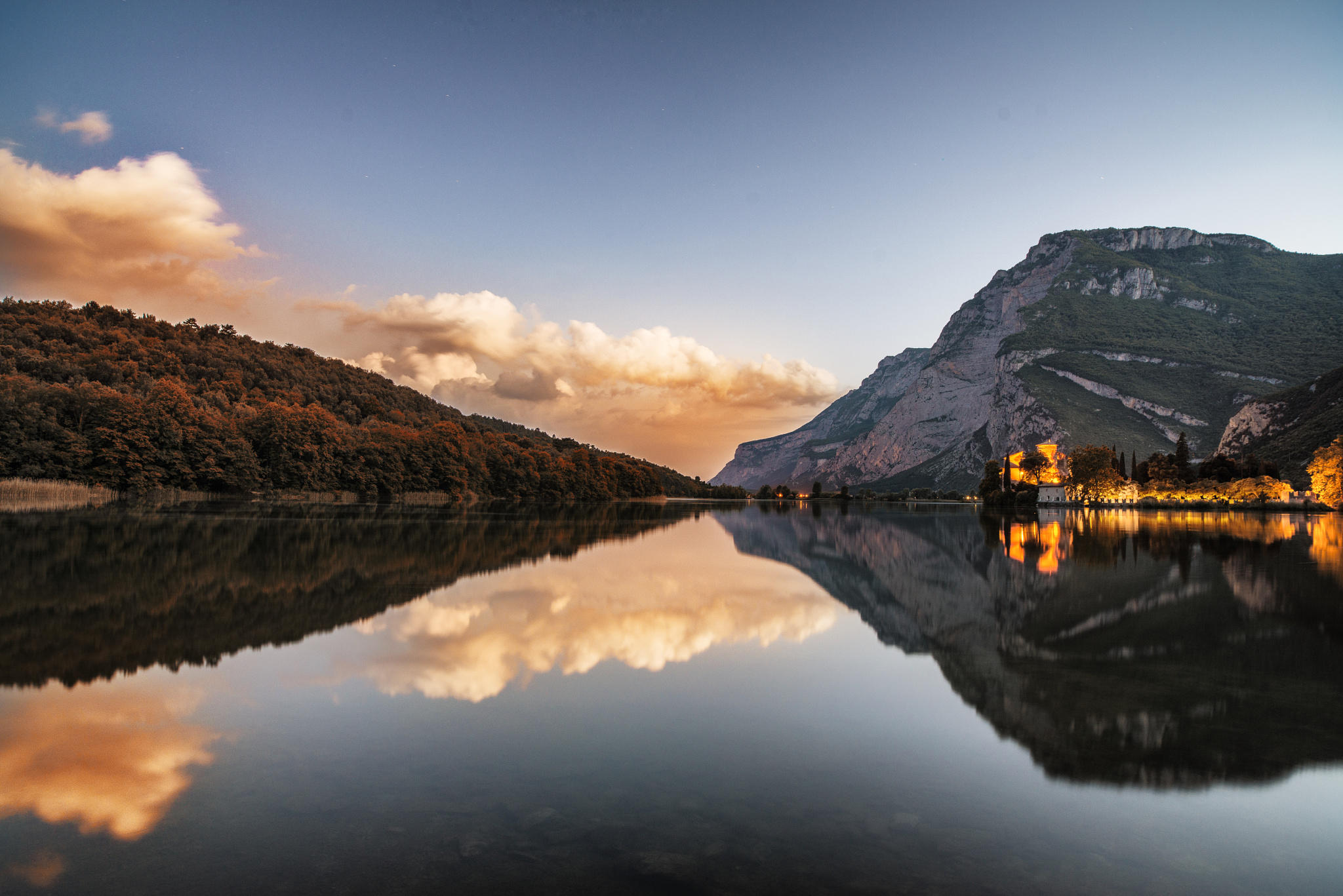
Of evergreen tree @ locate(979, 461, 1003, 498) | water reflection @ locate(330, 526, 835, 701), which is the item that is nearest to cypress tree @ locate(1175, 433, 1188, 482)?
evergreen tree @ locate(979, 461, 1003, 498)

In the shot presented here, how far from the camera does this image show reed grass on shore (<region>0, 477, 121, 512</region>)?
4819 centimetres

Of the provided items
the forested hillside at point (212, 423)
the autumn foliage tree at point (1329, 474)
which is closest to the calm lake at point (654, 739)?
the forested hillside at point (212, 423)

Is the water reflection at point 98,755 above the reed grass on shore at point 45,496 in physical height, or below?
below

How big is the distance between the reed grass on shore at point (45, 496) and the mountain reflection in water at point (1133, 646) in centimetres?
5205

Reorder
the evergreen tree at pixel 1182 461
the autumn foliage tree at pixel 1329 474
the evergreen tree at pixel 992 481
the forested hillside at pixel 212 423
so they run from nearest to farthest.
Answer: the forested hillside at pixel 212 423
the autumn foliage tree at pixel 1329 474
the evergreen tree at pixel 1182 461
the evergreen tree at pixel 992 481

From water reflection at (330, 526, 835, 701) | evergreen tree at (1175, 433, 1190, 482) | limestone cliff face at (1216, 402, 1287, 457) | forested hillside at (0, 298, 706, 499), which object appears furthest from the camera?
limestone cliff face at (1216, 402, 1287, 457)

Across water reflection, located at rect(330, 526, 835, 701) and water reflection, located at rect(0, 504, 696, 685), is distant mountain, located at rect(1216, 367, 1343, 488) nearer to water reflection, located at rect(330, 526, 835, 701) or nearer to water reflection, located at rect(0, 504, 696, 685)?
water reflection, located at rect(330, 526, 835, 701)

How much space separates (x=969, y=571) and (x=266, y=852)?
23.0 metres

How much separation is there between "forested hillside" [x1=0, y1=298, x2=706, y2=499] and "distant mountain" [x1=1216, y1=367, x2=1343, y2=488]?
5473 inches

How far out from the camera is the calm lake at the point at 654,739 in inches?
192

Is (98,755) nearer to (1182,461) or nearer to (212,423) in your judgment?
(212,423)

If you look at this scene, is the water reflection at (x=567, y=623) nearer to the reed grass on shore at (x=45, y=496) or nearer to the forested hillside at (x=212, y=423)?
the reed grass on shore at (x=45, y=496)

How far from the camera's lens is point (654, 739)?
24.3 ft

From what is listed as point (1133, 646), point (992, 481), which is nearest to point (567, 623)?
point (1133, 646)
